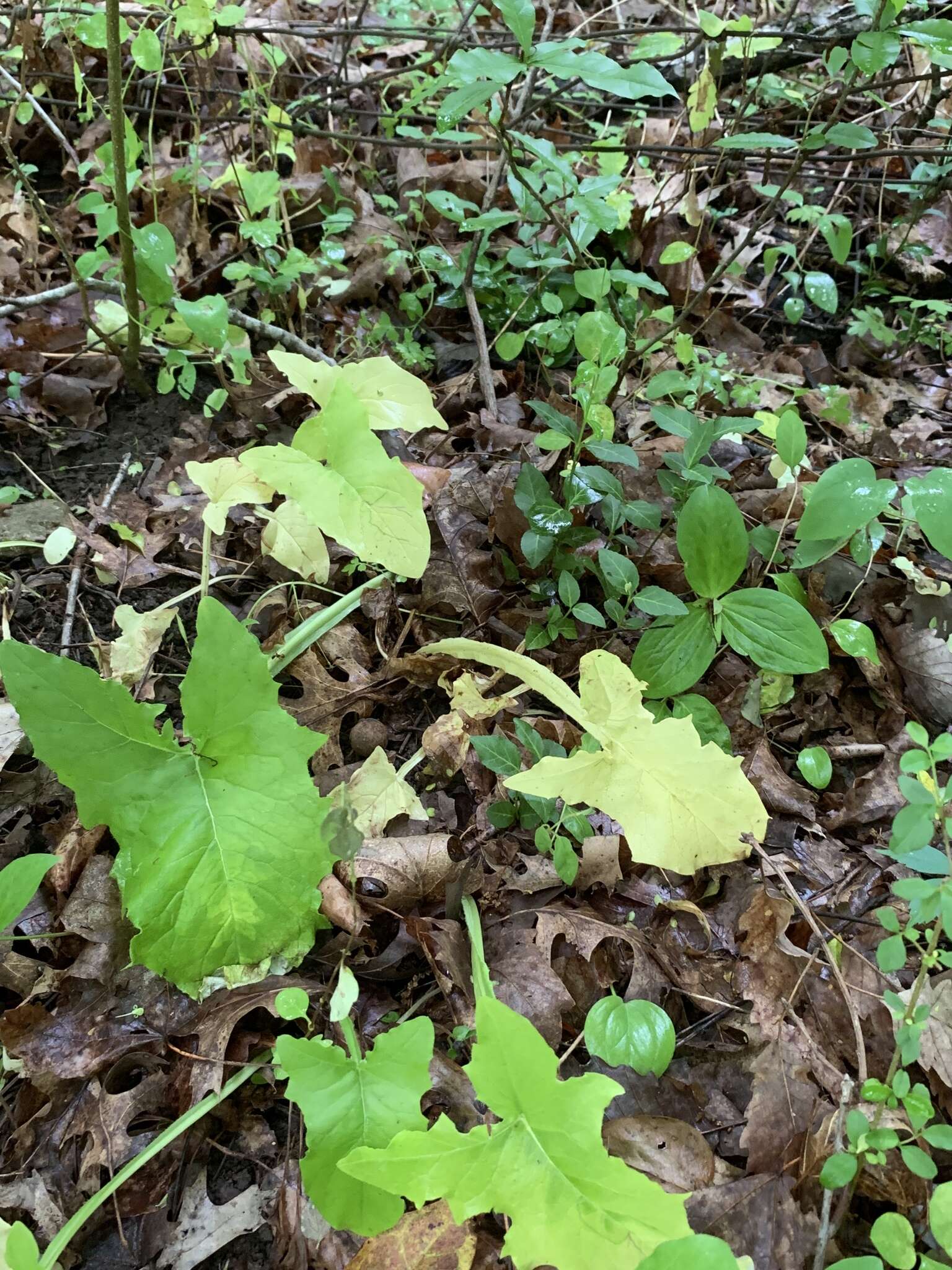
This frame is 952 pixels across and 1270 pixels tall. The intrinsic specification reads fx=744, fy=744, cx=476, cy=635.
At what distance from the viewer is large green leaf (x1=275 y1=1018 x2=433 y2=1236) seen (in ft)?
3.34

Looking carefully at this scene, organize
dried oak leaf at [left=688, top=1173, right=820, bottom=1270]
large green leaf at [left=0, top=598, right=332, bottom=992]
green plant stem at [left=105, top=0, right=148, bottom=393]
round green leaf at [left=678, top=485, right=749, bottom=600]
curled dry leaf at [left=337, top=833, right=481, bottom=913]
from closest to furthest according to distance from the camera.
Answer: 1. dried oak leaf at [left=688, top=1173, right=820, bottom=1270]
2. large green leaf at [left=0, top=598, right=332, bottom=992]
3. curled dry leaf at [left=337, top=833, right=481, bottom=913]
4. round green leaf at [left=678, top=485, right=749, bottom=600]
5. green plant stem at [left=105, top=0, right=148, bottom=393]

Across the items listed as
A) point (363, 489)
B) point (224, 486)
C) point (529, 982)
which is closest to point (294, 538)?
point (224, 486)

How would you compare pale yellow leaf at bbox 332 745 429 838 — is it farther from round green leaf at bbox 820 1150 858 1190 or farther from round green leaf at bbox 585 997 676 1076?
round green leaf at bbox 820 1150 858 1190

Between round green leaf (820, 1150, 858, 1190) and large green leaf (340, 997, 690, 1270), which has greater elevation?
large green leaf (340, 997, 690, 1270)

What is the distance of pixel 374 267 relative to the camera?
2.68 metres

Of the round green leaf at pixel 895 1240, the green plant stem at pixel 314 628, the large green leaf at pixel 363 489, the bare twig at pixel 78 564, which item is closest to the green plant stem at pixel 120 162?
the bare twig at pixel 78 564

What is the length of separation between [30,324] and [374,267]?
1.14 metres

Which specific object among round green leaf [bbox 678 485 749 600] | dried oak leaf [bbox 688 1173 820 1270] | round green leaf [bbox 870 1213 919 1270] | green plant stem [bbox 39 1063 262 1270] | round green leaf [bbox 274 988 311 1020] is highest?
round green leaf [bbox 678 485 749 600]

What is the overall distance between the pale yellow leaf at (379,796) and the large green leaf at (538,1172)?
615 millimetres

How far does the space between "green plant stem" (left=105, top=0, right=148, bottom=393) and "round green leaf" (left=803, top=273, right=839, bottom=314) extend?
2.23 meters

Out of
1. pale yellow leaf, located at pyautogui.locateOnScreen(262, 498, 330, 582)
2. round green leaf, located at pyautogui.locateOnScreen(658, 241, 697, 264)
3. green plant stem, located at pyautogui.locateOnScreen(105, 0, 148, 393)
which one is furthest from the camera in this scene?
round green leaf, located at pyautogui.locateOnScreen(658, 241, 697, 264)

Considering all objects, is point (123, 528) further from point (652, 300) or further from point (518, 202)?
point (652, 300)

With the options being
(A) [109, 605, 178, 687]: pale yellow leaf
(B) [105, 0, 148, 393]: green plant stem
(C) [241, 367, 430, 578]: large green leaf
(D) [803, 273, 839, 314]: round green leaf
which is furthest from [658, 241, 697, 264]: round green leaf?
(A) [109, 605, 178, 687]: pale yellow leaf

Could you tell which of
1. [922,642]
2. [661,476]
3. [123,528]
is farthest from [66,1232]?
[922,642]
